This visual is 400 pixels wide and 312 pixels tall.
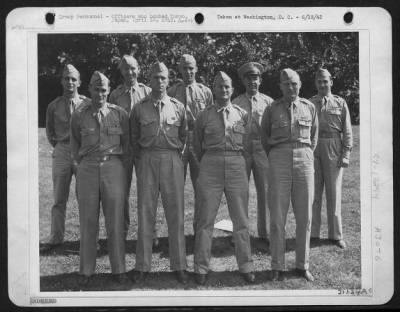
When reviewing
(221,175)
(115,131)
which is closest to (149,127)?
(115,131)

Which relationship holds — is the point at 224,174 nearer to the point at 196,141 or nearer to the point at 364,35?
the point at 196,141

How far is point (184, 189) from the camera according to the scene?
16.1ft

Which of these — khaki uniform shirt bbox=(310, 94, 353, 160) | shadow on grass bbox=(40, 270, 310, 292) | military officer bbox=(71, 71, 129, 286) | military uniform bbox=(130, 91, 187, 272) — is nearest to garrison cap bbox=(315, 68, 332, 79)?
khaki uniform shirt bbox=(310, 94, 353, 160)

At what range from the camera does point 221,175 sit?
4805mm

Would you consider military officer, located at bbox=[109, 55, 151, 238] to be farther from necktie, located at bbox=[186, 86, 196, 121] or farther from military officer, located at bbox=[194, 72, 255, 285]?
military officer, located at bbox=[194, 72, 255, 285]

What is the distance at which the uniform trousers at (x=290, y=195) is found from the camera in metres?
4.84

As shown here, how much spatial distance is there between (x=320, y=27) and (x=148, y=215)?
5.34 ft

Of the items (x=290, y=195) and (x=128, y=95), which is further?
(x=128, y=95)

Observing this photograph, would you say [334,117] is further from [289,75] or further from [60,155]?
[60,155]

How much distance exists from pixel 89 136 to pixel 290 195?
4.38ft

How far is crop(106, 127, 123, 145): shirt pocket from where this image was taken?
4785mm

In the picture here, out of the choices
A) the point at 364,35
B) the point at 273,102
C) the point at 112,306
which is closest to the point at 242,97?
the point at 273,102

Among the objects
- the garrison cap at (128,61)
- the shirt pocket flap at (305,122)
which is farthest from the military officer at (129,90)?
the shirt pocket flap at (305,122)

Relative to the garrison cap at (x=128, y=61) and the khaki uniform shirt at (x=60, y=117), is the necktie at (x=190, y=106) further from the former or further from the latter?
the khaki uniform shirt at (x=60, y=117)
